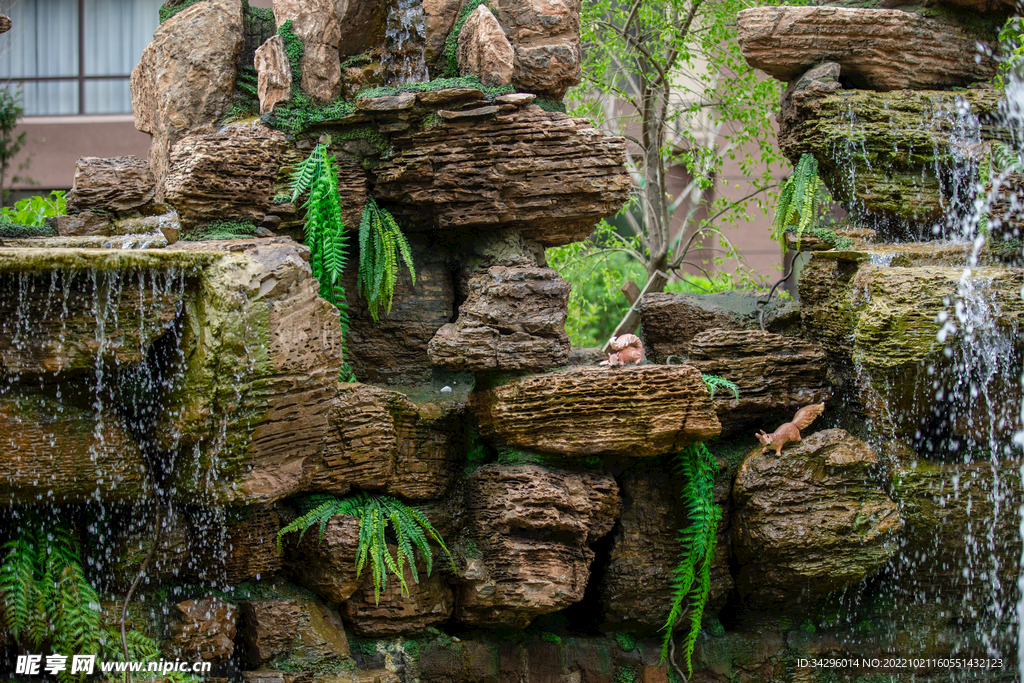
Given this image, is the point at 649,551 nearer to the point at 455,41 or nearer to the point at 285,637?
the point at 285,637

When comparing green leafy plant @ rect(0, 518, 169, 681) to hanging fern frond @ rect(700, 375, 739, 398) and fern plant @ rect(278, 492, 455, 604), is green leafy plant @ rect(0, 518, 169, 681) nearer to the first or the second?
fern plant @ rect(278, 492, 455, 604)

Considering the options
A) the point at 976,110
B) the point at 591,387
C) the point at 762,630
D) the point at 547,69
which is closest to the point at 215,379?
the point at 591,387

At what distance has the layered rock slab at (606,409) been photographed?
5.69m

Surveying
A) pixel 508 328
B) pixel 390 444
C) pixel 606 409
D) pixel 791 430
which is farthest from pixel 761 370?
pixel 390 444

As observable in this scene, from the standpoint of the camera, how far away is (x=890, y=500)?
604 centimetres

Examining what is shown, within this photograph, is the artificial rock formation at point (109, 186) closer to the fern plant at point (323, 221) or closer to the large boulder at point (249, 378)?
the fern plant at point (323, 221)

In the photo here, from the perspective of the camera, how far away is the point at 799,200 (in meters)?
6.80

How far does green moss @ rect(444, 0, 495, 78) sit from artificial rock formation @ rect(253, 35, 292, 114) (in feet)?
3.96

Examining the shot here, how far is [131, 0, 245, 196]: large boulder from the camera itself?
21.1ft

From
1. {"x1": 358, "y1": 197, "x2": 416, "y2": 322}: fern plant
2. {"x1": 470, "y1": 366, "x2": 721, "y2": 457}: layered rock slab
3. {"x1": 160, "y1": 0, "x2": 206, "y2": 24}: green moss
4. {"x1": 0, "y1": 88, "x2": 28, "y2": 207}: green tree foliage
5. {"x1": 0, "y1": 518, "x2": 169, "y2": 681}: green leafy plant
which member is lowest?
{"x1": 0, "y1": 518, "x2": 169, "y2": 681}: green leafy plant

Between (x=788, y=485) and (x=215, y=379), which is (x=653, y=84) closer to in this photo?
(x=788, y=485)

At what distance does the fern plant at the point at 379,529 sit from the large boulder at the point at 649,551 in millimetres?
1177

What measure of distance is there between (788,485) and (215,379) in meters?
3.81

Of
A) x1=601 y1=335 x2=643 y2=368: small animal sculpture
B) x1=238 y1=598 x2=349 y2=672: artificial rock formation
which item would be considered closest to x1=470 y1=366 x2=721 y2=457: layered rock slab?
x1=601 y1=335 x2=643 y2=368: small animal sculpture
